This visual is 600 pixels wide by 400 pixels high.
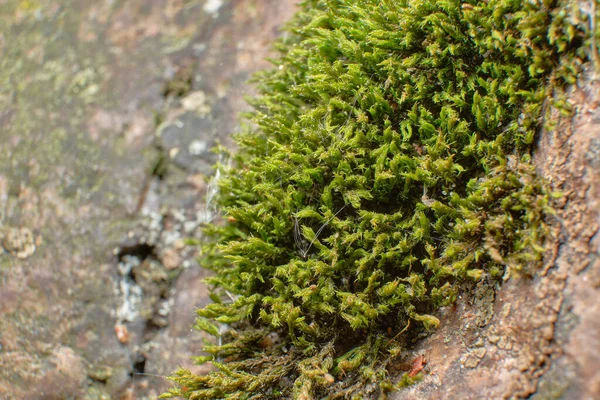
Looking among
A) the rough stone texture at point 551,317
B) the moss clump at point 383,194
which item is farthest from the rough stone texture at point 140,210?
the moss clump at point 383,194

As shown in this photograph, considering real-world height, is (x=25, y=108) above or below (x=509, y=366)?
above

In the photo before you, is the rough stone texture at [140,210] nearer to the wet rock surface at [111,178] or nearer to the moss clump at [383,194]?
the wet rock surface at [111,178]

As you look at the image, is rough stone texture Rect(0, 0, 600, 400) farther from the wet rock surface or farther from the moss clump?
the moss clump

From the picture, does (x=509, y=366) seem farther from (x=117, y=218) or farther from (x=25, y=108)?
(x=25, y=108)

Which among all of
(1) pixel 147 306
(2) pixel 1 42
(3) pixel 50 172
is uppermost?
(2) pixel 1 42

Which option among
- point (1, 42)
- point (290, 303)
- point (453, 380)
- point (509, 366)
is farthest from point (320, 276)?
point (1, 42)

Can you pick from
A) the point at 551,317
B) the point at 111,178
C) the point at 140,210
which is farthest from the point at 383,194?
the point at 111,178

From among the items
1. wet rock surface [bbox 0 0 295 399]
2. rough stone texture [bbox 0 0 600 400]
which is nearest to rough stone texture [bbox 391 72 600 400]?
rough stone texture [bbox 0 0 600 400]
